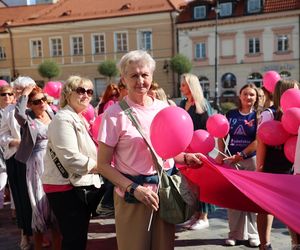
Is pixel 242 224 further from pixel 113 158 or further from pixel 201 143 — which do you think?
pixel 113 158

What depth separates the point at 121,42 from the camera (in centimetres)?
3838

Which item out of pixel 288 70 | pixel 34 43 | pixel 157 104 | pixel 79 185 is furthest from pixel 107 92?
pixel 34 43

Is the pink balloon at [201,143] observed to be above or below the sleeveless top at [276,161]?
above

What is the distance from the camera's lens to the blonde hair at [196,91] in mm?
4883

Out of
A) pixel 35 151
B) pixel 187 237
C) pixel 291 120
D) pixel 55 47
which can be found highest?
pixel 55 47

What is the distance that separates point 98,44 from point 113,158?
124 ft

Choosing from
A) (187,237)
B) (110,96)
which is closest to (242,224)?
(187,237)

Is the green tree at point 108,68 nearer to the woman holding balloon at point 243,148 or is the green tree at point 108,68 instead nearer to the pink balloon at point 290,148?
the woman holding balloon at point 243,148

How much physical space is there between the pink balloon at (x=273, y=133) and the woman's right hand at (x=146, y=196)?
1.51m

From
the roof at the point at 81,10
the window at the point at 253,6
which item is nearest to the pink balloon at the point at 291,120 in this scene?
the window at the point at 253,6

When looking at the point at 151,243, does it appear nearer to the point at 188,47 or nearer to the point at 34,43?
the point at 188,47

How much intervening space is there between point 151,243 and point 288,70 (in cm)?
3363

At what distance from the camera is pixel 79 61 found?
131 ft

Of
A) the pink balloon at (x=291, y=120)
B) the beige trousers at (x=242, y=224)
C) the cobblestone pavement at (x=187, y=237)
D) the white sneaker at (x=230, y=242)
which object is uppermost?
the pink balloon at (x=291, y=120)
